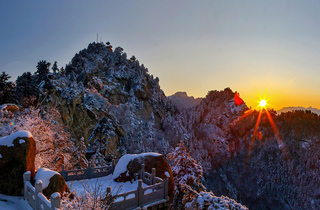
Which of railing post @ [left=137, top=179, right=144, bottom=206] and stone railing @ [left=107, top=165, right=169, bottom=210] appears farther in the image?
railing post @ [left=137, top=179, right=144, bottom=206]

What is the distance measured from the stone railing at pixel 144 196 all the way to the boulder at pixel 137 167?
760mm

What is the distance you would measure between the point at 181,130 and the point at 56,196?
76368 millimetres

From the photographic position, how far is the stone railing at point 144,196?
9633 mm

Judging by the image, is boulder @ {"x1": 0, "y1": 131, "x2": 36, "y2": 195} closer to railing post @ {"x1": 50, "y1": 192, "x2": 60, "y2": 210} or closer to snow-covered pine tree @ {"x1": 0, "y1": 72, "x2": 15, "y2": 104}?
railing post @ {"x1": 50, "y1": 192, "x2": 60, "y2": 210}

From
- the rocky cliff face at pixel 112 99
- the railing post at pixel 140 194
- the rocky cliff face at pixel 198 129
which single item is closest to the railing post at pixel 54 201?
the railing post at pixel 140 194

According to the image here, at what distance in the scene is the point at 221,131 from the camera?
84812mm

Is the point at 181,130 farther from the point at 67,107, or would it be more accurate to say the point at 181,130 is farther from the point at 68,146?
the point at 68,146

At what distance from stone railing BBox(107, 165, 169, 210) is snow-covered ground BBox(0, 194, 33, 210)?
3.55 meters

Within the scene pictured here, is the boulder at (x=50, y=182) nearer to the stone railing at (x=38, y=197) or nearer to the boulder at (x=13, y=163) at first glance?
the stone railing at (x=38, y=197)

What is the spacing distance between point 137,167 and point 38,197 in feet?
24.7

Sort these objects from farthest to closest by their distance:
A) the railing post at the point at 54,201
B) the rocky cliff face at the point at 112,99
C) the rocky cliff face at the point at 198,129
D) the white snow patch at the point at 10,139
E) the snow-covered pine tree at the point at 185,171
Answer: the rocky cliff face at the point at 198,129
the rocky cliff face at the point at 112,99
the snow-covered pine tree at the point at 185,171
the white snow patch at the point at 10,139
the railing post at the point at 54,201

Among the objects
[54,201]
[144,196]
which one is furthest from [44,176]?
[144,196]

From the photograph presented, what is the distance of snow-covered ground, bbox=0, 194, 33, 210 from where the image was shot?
309 inches

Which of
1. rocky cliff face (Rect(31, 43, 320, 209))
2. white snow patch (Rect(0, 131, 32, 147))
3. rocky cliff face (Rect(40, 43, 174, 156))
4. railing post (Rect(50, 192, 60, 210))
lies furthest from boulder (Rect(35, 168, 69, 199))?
rocky cliff face (Rect(40, 43, 174, 156))
